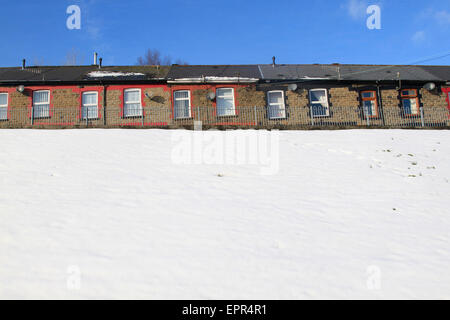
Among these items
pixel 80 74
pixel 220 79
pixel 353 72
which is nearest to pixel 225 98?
pixel 220 79

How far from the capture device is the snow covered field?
4.00m

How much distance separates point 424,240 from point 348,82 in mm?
16865

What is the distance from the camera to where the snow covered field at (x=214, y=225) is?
13.1ft

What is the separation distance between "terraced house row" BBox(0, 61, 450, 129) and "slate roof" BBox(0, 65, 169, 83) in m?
0.07

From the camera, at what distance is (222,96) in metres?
20.0

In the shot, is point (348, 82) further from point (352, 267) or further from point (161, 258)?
point (161, 258)

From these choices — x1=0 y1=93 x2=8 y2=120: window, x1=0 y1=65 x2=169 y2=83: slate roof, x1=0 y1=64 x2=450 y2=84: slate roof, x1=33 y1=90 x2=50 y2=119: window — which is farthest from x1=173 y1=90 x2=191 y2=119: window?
x1=0 y1=93 x2=8 y2=120: window

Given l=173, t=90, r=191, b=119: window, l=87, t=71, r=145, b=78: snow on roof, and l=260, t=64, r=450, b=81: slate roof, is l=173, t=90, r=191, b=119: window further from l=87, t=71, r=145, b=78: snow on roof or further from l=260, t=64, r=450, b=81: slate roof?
l=260, t=64, r=450, b=81: slate roof

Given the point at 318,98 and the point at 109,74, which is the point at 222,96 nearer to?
the point at 318,98

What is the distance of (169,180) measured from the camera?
26.1 feet
